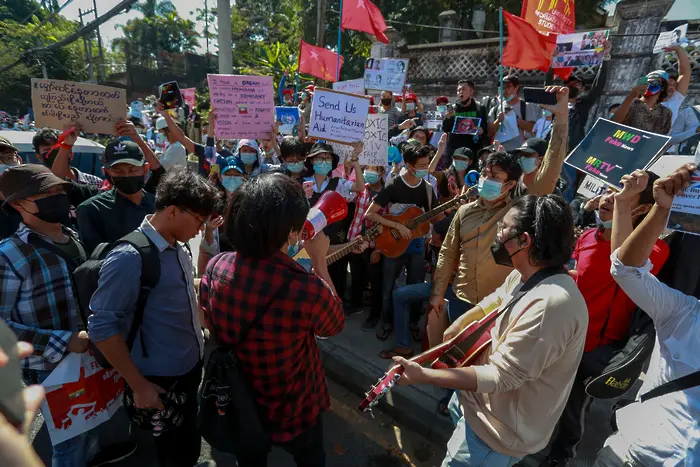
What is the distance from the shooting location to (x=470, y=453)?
5.46 ft

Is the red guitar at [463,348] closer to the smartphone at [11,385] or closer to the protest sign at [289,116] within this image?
the smartphone at [11,385]

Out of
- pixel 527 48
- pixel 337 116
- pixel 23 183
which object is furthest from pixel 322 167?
pixel 527 48

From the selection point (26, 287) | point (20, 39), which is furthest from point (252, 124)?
point (20, 39)

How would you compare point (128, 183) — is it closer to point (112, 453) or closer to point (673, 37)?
point (112, 453)

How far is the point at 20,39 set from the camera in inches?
1003

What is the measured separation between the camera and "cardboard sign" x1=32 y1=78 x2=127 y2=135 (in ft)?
10.00

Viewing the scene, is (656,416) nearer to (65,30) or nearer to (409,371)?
(409,371)

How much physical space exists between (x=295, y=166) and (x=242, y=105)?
1.13m

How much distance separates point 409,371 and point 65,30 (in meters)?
47.5

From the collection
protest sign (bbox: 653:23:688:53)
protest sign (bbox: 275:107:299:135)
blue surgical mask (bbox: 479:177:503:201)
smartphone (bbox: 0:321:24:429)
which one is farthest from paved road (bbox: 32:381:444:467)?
protest sign (bbox: 275:107:299:135)

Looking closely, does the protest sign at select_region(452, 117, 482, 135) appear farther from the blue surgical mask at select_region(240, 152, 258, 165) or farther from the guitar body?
the blue surgical mask at select_region(240, 152, 258, 165)

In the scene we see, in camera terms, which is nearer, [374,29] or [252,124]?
[252,124]

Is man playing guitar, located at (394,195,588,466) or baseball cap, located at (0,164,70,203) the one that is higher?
baseball cap, located at (0,164,70,203)

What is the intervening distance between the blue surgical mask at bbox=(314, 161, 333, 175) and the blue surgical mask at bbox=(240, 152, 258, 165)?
1.21 metres
